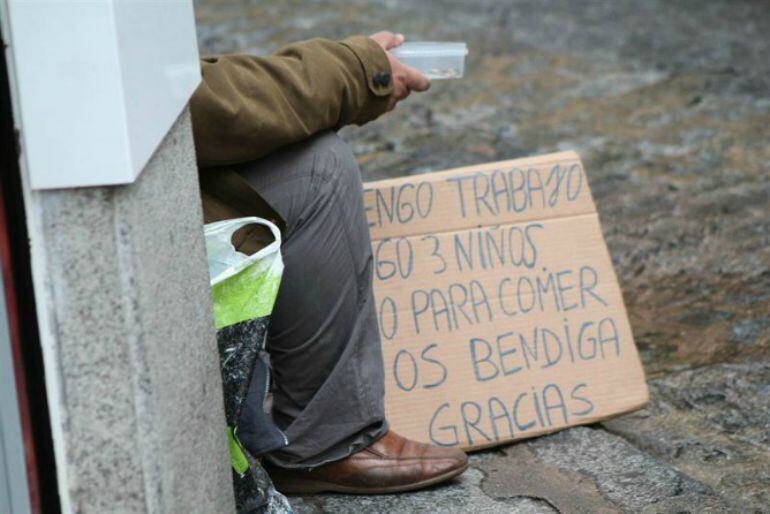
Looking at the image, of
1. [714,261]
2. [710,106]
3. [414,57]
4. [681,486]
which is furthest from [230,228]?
[710,106]

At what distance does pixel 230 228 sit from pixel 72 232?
716mm

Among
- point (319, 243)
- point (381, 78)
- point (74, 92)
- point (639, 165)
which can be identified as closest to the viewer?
point (74, 92)

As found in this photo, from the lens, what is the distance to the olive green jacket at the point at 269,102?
6.91ft

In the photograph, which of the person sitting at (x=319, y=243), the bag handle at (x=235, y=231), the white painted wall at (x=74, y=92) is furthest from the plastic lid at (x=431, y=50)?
the white painted wall at (x=74, y=92)

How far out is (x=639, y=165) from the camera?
16.3ft

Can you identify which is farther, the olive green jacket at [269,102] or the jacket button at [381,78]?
the jacket button at [381,78]

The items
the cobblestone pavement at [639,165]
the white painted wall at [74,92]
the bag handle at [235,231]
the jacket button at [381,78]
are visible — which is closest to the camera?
the white painted wall at [74,92]

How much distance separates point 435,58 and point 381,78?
9.9 inches

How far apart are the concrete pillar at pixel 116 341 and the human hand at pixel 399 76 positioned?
0.96 meters

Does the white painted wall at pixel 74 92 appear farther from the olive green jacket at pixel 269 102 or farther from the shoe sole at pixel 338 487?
the shoe sole at pixel 338 487

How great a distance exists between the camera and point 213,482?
1.77 metres

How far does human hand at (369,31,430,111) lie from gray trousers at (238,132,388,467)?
0.69ft

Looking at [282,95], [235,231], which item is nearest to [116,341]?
[235,231]

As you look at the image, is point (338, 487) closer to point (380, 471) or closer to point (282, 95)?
point (380, 471)
